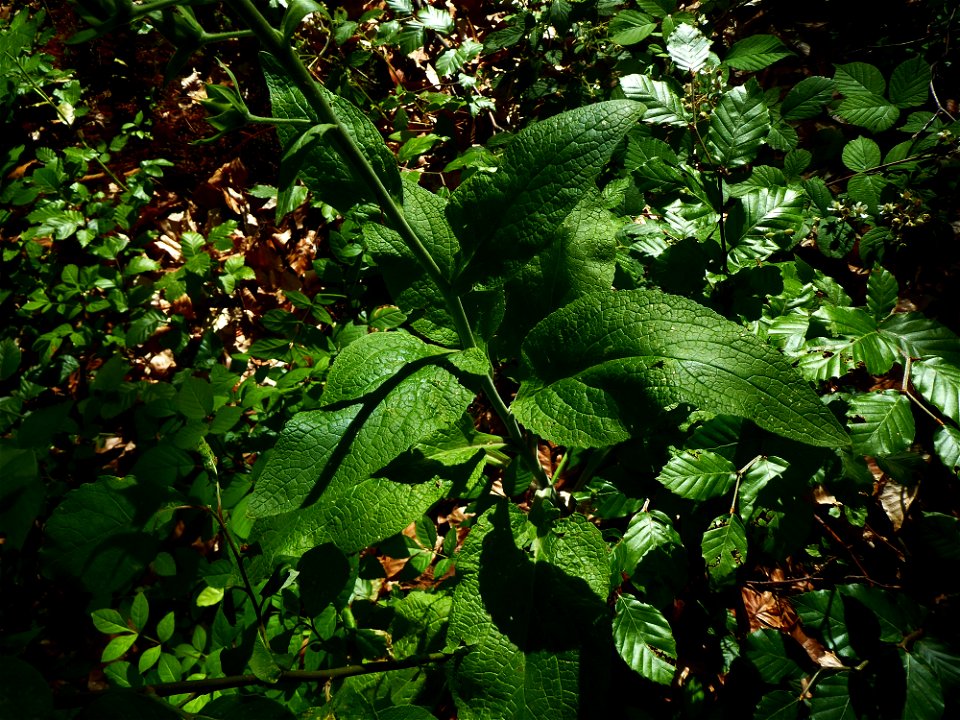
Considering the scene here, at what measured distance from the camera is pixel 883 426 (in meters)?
1.16

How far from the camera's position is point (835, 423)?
0.89 m

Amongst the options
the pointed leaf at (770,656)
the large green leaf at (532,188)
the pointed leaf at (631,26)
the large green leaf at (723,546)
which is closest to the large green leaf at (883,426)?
the large green leaf at (723,546)

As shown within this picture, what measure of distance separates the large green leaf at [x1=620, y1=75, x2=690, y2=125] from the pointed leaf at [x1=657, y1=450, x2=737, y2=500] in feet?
3.09

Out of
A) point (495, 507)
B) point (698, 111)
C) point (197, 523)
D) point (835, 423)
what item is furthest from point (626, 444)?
point (197, 523)

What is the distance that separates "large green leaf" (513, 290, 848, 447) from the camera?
2.90 ft

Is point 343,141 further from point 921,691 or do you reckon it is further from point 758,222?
point 921,691

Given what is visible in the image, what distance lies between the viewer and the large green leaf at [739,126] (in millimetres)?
1289

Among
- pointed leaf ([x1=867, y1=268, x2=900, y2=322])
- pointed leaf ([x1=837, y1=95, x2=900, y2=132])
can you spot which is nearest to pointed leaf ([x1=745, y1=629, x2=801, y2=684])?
pointed leaf ([x1=867, y1=268, x2=900, y2=322])

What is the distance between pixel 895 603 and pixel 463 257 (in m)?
1.42

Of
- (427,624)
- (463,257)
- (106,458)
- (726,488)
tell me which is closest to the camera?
(463,257)

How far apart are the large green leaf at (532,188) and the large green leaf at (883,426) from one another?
0.84 meters

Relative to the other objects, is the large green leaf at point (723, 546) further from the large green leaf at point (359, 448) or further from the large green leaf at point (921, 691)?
→ the large green leaf at point (359, 448)

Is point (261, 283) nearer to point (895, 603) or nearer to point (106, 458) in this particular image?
point (106, 458)

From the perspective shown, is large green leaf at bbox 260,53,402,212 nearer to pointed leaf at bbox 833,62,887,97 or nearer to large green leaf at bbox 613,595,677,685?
large green leaf at bbox 613,595,677,685
